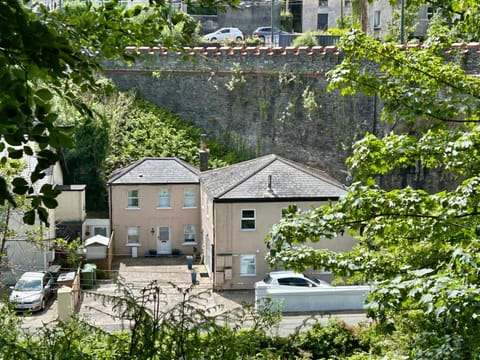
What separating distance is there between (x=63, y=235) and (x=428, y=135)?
1726 centimetres

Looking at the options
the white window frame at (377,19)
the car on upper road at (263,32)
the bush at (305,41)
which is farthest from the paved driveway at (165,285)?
the car on upper road at (263,32)

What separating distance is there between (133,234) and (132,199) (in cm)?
122

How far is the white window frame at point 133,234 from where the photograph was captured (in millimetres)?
23125

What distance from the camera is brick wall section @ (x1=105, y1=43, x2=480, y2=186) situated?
22.6 meters

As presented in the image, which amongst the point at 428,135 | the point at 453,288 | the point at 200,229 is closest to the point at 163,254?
the point at 200,229

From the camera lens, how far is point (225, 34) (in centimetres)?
3706

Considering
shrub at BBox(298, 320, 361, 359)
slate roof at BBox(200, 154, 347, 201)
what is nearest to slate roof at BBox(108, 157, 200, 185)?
slate roof at BBox(200, 154, 347, 201)

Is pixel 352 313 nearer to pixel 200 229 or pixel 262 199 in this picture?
pixel 262 199

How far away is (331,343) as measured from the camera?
12.2 m

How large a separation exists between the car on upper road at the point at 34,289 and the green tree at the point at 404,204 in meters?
11.6

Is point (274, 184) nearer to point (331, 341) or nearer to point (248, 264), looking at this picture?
point (248, 264)

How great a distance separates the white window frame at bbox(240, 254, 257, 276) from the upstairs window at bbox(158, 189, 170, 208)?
13.6 ft

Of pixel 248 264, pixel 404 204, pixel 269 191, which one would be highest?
pixel 404 204

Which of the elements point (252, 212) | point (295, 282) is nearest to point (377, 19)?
point (252, 212)
